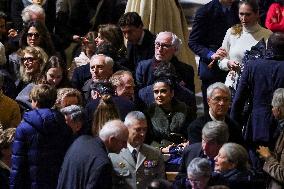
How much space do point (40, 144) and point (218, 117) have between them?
5.73ft

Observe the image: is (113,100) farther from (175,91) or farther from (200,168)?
(200,168)

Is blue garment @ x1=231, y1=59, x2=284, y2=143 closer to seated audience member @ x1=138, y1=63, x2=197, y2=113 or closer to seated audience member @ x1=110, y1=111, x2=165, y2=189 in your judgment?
seated audience member @ x1=138, y1=63, x2=197, y2=113

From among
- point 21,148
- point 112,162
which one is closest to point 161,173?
point 112,162

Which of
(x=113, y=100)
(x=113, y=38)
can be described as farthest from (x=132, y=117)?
(x=113, y=38)

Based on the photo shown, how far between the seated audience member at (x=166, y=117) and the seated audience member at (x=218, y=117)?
593 millimetres

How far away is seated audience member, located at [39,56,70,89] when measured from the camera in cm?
1441

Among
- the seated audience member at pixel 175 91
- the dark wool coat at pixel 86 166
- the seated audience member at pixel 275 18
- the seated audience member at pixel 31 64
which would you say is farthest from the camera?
the seated audience member at pixel 31 64

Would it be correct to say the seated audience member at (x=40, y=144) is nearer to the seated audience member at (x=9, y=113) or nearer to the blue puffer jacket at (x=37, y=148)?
the blue puffer jacket at (x=37, y=148)

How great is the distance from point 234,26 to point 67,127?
2.77m

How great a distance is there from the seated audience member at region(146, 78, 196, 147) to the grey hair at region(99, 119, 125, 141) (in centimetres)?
181

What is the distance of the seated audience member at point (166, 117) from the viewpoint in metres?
13.8

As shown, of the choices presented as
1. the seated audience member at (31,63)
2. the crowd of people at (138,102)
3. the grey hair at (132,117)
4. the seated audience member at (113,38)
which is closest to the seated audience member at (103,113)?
the crowd of people at (138,102)

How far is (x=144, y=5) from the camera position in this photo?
53.8 feet

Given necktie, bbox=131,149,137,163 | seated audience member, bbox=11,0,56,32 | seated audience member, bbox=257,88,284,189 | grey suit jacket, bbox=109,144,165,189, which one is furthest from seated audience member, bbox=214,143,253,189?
seated audience member, bbox=11,0,56,32
